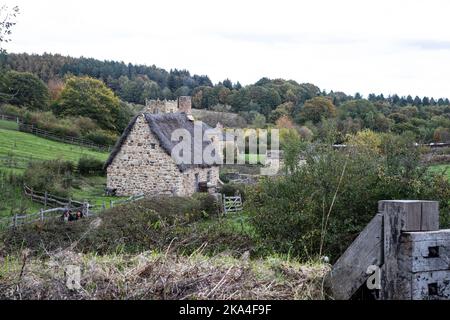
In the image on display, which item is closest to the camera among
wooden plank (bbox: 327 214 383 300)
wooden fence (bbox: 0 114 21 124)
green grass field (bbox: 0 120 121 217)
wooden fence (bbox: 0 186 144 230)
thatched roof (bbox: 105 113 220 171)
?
wooden plank (bbox: 327 214 383 300)

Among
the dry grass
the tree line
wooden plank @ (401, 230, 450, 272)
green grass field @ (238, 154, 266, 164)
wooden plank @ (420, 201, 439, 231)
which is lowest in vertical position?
green grass field @ (238, 154, 266, 164)

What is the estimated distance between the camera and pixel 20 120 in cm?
5884

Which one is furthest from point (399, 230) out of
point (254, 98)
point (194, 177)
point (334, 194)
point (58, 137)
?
point (254, 98)

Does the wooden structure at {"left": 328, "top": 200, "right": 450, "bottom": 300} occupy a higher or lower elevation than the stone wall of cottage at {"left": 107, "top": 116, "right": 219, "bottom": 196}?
higher

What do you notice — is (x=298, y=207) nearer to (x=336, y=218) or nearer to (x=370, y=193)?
(x=336, y=218)

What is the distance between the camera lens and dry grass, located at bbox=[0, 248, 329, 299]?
4.02m

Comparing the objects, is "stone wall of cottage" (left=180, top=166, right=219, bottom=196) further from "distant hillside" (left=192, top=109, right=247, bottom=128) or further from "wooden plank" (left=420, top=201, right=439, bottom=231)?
"distant hillside" (left=192, top=109, right=247, bottom=128)

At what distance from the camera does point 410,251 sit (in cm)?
373

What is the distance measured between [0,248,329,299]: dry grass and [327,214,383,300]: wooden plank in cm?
15

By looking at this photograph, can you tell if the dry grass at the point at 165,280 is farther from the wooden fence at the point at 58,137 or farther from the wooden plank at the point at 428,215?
the wooden fence at the point at 58,137

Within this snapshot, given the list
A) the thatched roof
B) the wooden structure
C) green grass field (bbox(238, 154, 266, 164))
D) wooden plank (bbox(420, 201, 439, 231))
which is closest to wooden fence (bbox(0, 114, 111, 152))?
green grass field (bbox(238, 154, 266, 164))

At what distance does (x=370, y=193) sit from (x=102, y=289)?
9831 millimetres

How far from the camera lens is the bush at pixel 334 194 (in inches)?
476
